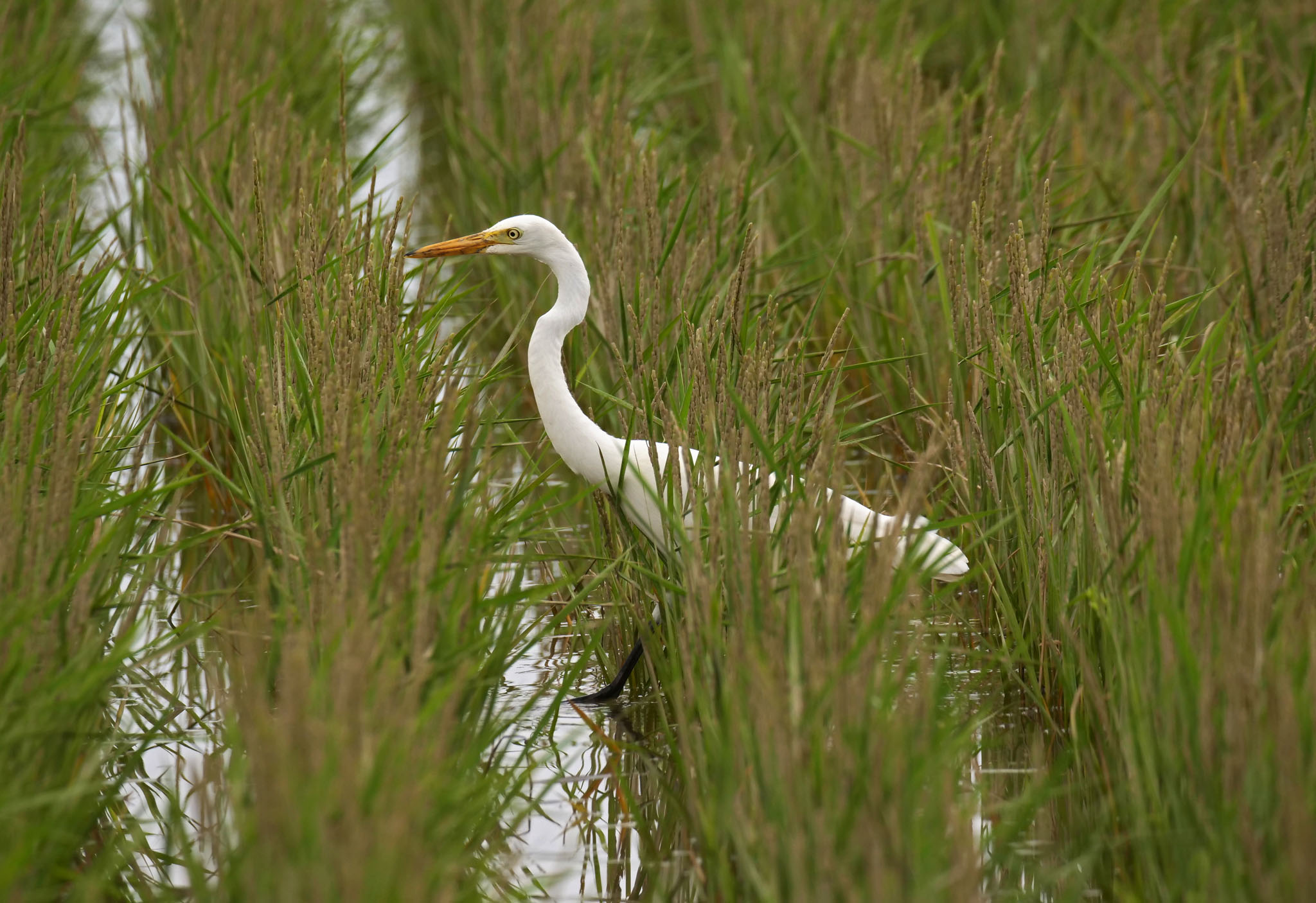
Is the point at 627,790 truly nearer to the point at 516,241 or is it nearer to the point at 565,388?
the point at 565,388

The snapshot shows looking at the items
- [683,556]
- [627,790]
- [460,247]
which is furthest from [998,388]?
[460,247]

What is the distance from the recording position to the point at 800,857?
6.69 ft

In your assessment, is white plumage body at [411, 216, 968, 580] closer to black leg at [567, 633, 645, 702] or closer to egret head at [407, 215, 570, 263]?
egret head at [407, 215, 570, 263]

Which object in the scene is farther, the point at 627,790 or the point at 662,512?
the point at 627,790

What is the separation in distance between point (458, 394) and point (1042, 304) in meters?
1.22

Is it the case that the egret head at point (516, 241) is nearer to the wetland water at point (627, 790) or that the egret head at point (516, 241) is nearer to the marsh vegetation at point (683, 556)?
the marsh vegetation at point (683, 556)

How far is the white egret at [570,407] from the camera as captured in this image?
352 centimetres

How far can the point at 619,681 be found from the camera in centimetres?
355

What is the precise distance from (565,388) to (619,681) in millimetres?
672

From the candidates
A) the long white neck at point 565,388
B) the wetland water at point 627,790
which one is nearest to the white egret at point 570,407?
the long white neck at point 565,388

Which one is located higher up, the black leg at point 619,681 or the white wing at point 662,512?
the white wing at point 662,512

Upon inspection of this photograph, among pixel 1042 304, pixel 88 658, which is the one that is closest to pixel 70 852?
pixel 88 658

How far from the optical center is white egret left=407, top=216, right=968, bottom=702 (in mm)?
3523

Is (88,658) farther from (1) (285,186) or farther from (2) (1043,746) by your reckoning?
(1) (285,186)
